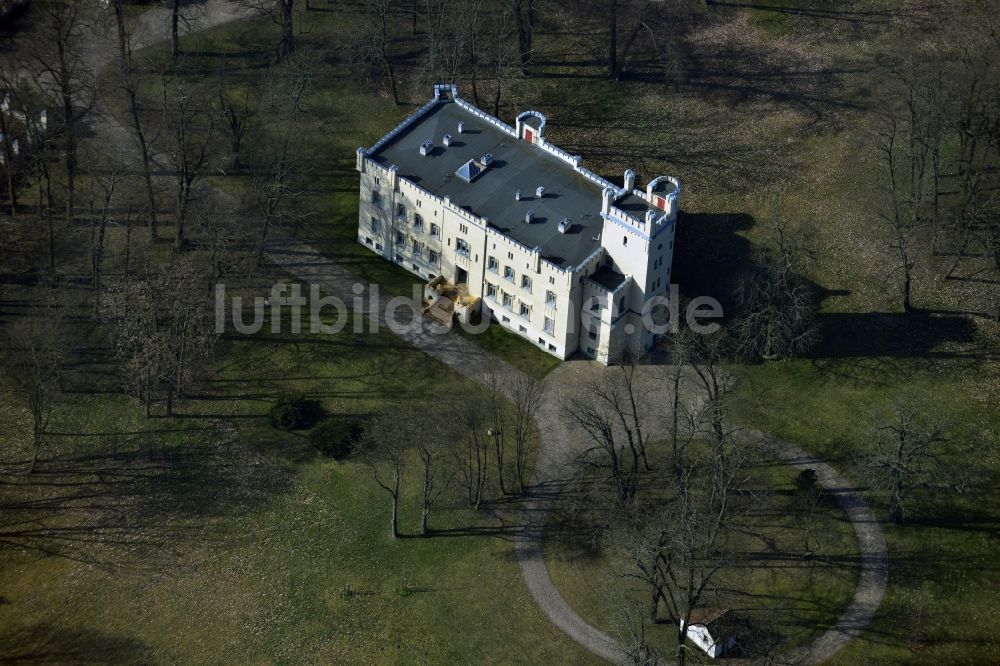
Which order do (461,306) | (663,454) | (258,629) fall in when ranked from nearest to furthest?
(258,629) < (663,454) < (461,306)

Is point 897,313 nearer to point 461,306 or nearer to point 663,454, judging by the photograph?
point 663,454

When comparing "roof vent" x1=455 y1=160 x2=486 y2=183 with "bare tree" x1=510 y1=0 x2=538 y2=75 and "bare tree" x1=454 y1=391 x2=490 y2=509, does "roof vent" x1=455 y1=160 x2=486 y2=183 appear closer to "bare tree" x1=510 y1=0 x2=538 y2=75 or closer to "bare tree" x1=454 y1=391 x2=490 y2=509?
"bare tree" x1=454 y1=391 x2=490 y2=509

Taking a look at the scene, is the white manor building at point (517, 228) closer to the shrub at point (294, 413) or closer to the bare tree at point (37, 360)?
the shrub at point (294, 413)

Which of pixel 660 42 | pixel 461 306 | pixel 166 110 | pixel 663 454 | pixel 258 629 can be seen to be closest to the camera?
pixel 258 629

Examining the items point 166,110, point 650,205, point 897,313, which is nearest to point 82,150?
point 166,110

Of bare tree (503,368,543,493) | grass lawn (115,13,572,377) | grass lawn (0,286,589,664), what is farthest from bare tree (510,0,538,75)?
grass lawn (0,286,589,664)
